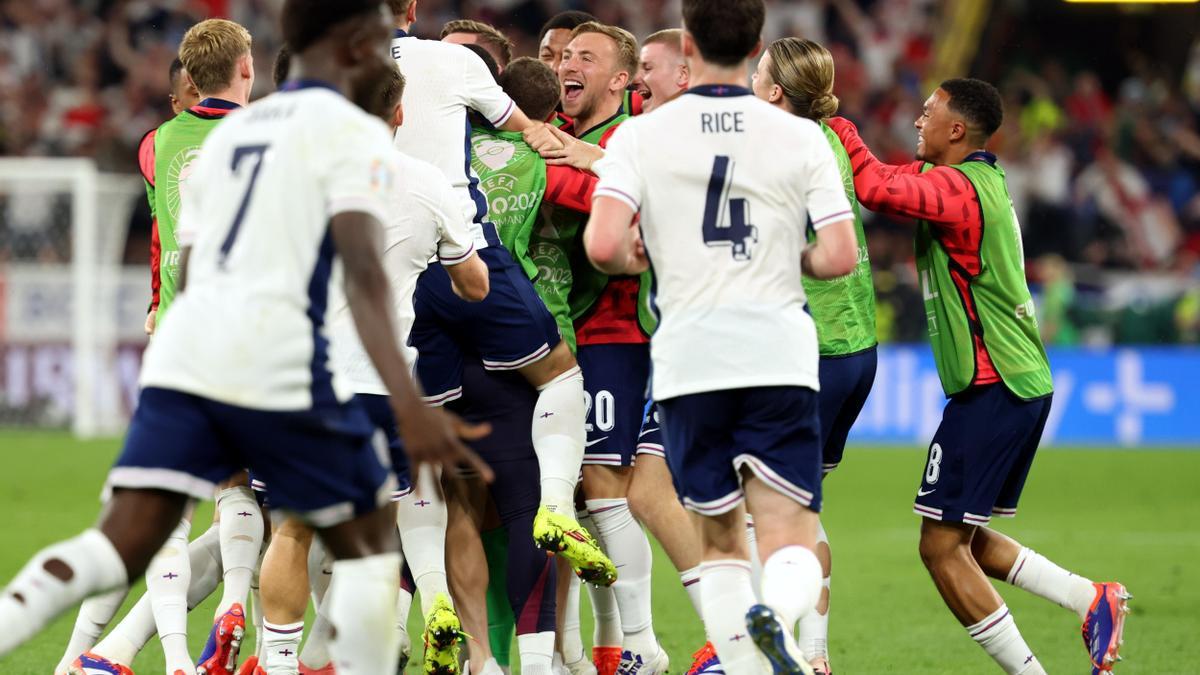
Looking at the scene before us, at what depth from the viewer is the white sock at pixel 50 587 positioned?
13.2 feet

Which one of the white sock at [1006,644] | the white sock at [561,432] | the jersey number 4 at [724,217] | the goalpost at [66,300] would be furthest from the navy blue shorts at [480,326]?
the goalpost at [66,300]

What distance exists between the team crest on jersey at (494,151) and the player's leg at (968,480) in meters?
2.02

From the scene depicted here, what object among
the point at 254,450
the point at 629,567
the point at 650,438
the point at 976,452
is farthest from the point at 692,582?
the point at 254,450

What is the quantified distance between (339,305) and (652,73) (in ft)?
6.43

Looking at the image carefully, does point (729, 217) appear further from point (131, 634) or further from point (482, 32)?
point (131, 634)

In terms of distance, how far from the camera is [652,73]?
6.79 meters

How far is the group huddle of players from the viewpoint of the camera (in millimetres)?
4078

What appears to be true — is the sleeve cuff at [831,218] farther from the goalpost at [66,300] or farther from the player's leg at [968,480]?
the goalpost at [66,300]

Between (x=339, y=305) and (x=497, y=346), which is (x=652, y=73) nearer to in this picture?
(x=497, y=346)

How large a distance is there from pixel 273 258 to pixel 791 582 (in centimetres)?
173

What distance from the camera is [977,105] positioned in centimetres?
641

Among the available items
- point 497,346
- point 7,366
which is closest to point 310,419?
point 497,346

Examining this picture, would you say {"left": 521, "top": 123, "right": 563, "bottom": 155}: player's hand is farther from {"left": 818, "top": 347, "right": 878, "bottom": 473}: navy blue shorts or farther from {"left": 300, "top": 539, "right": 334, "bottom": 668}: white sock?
{"left": 300, "top": 539, "right": 334, "bottom": 668}: white sock

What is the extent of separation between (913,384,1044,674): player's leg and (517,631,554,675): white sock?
1488 mm
